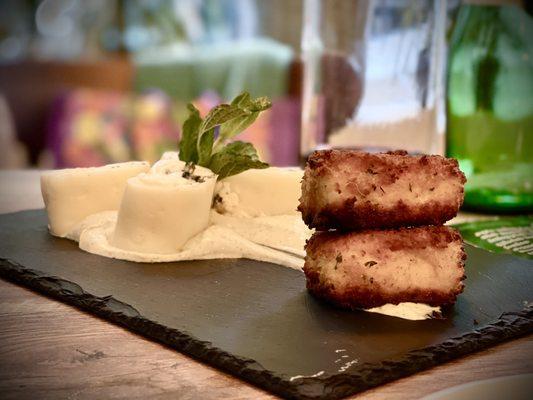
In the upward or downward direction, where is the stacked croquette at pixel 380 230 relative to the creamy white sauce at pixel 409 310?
upward

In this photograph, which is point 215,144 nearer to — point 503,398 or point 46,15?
point 503,398

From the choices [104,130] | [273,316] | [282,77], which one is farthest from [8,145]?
[273,316]

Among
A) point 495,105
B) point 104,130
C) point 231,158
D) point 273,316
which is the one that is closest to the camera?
point 273,316

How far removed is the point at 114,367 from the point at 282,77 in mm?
5463

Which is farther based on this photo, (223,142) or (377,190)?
(223,142)

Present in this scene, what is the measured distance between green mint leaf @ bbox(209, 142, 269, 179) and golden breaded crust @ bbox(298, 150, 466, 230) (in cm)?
46

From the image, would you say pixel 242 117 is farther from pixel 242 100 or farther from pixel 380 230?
pixel 380 230

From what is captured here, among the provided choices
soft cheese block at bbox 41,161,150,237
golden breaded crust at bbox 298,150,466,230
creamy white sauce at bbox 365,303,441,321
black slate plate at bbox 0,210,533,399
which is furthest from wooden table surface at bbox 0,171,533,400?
soft cheese block at bbox 41,161,150,237

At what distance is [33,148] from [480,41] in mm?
4294

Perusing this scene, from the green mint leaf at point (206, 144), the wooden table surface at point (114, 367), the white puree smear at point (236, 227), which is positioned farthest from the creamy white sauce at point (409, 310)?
the green mint leaf at point (206, 144)

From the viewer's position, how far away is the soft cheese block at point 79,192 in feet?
5.97

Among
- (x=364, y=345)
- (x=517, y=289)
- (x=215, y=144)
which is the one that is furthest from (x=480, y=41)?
(x=364, y=345)

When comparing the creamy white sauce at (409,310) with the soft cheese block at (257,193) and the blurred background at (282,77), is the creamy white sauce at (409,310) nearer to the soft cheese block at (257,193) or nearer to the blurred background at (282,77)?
the soft cheese block at (257,193)

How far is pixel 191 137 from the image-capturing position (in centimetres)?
180
